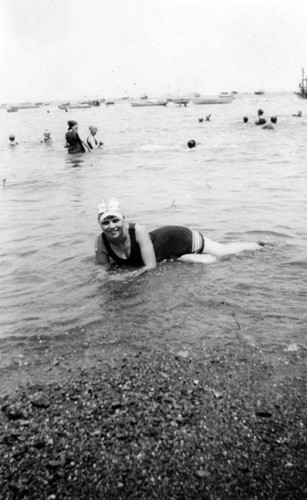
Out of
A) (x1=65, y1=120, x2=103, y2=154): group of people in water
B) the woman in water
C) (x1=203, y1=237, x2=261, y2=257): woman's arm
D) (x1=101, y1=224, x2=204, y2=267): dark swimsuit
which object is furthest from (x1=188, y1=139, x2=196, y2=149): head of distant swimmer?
(x1=101, y1=224, x2=204, y2=267): dark swimsuit

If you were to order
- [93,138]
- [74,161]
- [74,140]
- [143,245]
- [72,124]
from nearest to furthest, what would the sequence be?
[143,245] → [72,124] → [74,161] → [74,140] → [93,138]

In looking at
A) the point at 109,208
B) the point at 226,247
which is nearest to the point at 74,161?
the point at 226,247

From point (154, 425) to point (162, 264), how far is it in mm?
3710

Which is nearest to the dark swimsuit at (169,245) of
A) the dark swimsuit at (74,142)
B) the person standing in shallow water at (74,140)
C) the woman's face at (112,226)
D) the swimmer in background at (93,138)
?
the woman's face at (112,226)

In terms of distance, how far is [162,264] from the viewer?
21.4 ft

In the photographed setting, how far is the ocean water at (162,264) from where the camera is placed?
444cm

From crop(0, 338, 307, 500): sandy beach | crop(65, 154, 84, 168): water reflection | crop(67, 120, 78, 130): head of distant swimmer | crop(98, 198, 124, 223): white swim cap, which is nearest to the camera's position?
crop(0, 338, 307, 500): sandy beach

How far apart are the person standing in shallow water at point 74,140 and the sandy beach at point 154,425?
52.2 ft

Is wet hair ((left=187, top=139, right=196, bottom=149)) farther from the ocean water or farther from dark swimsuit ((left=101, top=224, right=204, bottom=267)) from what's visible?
dark swimsuit ((left=101, top=224, right=204, bottom=267))

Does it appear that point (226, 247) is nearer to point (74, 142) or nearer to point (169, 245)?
point (169, 245)

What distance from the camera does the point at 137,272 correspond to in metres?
6.11

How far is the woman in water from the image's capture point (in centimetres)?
570

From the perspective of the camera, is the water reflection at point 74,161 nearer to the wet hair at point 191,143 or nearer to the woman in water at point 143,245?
the wet hair at point 191,143

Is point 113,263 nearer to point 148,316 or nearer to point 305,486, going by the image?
point 148,316
